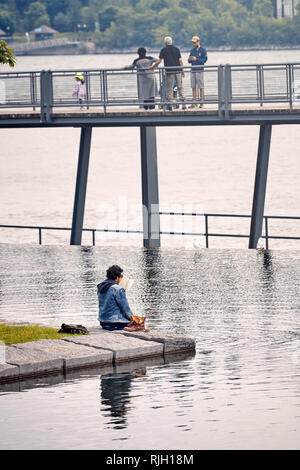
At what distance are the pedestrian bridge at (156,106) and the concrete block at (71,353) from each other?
11652 mm

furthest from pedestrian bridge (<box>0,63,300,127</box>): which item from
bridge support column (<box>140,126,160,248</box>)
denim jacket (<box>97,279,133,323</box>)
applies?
denim jacket (<box>97,279,133,323</box>)

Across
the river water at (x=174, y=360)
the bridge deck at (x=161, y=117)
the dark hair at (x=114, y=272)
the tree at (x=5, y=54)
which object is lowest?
the river water at (x=174, y=360)

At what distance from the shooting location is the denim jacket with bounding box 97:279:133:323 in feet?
49.7

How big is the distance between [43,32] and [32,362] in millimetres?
178053

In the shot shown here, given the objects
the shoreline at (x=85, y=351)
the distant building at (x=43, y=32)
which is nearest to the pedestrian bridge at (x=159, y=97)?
the shoreline at (x=85, y=351)

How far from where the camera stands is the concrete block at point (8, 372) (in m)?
12.9

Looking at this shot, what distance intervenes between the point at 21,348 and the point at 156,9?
15256 cm

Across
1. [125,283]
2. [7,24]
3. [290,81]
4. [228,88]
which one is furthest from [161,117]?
[7,24]

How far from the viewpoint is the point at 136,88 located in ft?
87.0

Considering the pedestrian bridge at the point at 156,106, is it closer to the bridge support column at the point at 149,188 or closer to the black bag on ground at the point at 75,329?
the bridge support column at the point at 149,188

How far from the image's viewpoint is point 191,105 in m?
26.4

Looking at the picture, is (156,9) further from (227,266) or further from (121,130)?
(227,266)

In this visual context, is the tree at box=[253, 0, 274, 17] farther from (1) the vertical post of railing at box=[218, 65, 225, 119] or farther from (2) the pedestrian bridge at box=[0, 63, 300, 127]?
(1) the vertical post of railing at box=[218, 65, 225, 119]

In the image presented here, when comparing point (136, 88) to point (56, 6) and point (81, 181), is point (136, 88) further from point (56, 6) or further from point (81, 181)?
point (56, 6)
